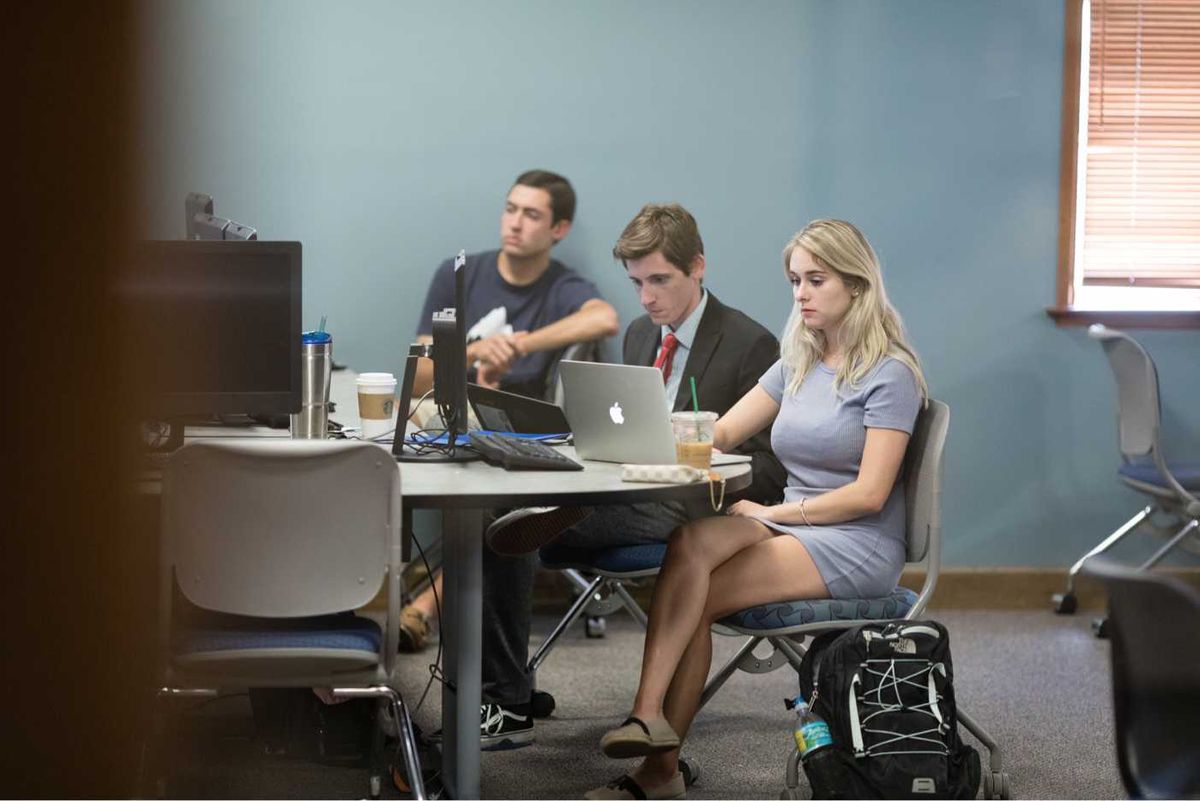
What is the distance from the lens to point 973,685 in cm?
382

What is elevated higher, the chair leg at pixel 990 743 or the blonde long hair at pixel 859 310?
the blonde long hair at pixel 859 310

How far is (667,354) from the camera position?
344 centimetres

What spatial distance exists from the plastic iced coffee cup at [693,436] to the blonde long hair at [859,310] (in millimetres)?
415

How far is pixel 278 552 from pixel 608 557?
1.05 meters

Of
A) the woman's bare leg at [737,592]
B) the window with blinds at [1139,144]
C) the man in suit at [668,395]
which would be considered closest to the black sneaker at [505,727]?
the man in suit at [668,395]

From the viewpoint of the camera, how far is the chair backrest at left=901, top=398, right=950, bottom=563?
2812 mm

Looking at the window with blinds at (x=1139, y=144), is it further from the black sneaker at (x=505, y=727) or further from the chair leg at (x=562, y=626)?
the black sneaker at (x=505, y=727)

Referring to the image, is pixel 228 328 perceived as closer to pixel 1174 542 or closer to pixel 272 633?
pixel 272 633

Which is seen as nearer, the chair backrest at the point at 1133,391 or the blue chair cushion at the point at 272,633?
the blue chair cushion at the point at 272,633

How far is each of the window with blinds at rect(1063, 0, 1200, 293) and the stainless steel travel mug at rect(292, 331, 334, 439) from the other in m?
2.83

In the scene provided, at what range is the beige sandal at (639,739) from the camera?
2.60m

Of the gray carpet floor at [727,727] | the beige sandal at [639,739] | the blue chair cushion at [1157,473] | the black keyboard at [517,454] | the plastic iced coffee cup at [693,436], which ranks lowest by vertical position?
the gray carpet floor at [727,727]

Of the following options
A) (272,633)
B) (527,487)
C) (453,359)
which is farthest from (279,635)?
(453,359)

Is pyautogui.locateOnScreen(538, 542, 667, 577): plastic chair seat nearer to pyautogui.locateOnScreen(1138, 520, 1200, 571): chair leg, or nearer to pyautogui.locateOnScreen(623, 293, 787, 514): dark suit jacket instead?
pyautogui.locateOnScreen(623, 293, 787, 514): dark suit jacket
